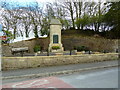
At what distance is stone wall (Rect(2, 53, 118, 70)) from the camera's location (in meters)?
8.35

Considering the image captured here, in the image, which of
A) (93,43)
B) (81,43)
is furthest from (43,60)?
(93,43)

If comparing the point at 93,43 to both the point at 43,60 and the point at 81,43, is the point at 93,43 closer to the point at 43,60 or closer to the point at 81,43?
the point at 81,43

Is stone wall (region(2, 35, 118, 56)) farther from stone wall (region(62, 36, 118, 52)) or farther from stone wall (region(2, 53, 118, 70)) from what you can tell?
stone wall (region(2, 53, 118, 70))

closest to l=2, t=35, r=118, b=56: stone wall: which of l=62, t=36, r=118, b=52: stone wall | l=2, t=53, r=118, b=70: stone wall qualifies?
l=62, t=36, r=118, b=52: stone wall

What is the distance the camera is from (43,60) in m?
9.23

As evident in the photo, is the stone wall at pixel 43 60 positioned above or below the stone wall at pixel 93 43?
below

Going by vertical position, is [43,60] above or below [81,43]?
below

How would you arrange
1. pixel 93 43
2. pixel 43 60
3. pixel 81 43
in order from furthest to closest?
pixel 81 43
pixel 93 43
pixel 43 60

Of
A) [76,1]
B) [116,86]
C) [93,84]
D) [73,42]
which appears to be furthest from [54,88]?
[76,1]

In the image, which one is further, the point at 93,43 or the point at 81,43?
the point at 81,43

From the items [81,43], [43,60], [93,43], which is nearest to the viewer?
[43,60]

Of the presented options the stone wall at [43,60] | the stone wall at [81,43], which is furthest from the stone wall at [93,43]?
the stone wall at [43,60]

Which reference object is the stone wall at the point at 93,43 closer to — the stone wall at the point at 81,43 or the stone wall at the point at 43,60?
the stone wall at the point at 81,43

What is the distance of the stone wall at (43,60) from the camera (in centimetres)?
835
